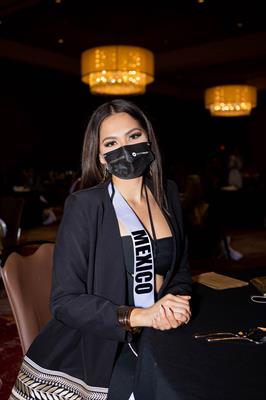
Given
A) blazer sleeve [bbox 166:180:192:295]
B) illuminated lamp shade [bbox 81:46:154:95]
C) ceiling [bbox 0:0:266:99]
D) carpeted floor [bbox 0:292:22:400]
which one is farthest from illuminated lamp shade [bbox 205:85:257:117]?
blazer sleeve [bbox 166:180:192:295]

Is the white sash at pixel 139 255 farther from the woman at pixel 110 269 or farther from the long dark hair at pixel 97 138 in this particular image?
the long dark hair at pixel 97 138

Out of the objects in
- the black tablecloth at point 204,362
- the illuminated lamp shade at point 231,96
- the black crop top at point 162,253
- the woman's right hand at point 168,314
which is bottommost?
the black tablecloth at point 204,362

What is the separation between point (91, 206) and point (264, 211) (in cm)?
812

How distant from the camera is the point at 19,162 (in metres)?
10.5

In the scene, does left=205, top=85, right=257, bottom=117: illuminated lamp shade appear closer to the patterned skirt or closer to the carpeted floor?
the carpeted floor

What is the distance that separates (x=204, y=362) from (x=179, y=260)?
683 millimetres

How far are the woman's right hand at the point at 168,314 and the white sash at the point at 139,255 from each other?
23 cm

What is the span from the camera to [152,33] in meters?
8.19

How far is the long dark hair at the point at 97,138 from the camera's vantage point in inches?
66.6

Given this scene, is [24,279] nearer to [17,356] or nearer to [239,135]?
[17,356]

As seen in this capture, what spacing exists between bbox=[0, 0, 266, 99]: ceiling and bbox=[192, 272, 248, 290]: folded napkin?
5.46 m

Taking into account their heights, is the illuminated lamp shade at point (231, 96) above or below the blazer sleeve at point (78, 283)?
above

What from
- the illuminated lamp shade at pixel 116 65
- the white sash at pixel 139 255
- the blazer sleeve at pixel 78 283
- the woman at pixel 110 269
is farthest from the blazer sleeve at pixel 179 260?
the illuminated lamp shade at pixel 116 65

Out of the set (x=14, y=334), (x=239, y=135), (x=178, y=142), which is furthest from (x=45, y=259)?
(x=239, y=135)
